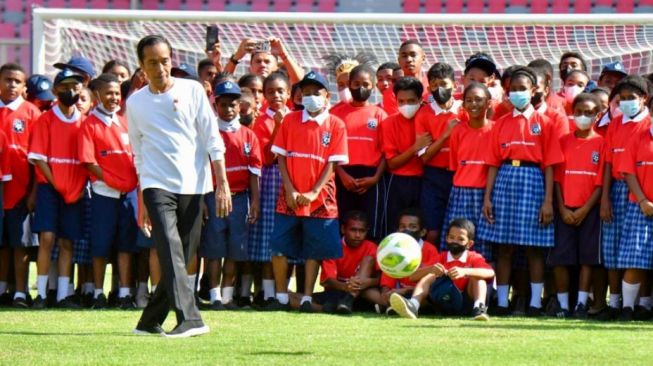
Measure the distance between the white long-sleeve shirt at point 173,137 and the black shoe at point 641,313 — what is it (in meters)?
3.57

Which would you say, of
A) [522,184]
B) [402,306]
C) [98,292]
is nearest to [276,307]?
[402,306]

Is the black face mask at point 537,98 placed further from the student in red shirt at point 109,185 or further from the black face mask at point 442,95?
the student in red shirt at point 109,185

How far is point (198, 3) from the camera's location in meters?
23.0

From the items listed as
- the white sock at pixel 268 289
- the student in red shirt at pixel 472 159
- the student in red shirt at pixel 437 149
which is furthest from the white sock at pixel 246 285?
the student in red shirt at pixel 472 159

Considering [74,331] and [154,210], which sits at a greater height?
[154,210]

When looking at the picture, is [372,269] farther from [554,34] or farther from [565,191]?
[554,34]

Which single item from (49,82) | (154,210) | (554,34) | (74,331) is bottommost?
(74,331)

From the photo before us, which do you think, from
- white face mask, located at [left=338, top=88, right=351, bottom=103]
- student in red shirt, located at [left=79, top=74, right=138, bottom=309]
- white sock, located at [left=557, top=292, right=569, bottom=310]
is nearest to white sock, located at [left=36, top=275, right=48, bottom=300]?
student in red shirt, located at [left=79, top=74, right=138, bottom=309]

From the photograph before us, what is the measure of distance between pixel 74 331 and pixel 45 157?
2526 mm

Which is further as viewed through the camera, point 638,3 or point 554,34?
point 638,3

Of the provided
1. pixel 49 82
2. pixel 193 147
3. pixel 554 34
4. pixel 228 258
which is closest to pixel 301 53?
pixel 554 34

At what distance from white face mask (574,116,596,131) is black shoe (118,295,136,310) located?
3782mm

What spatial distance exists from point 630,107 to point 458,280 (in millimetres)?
1868

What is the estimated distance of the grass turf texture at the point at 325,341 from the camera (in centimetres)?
767
